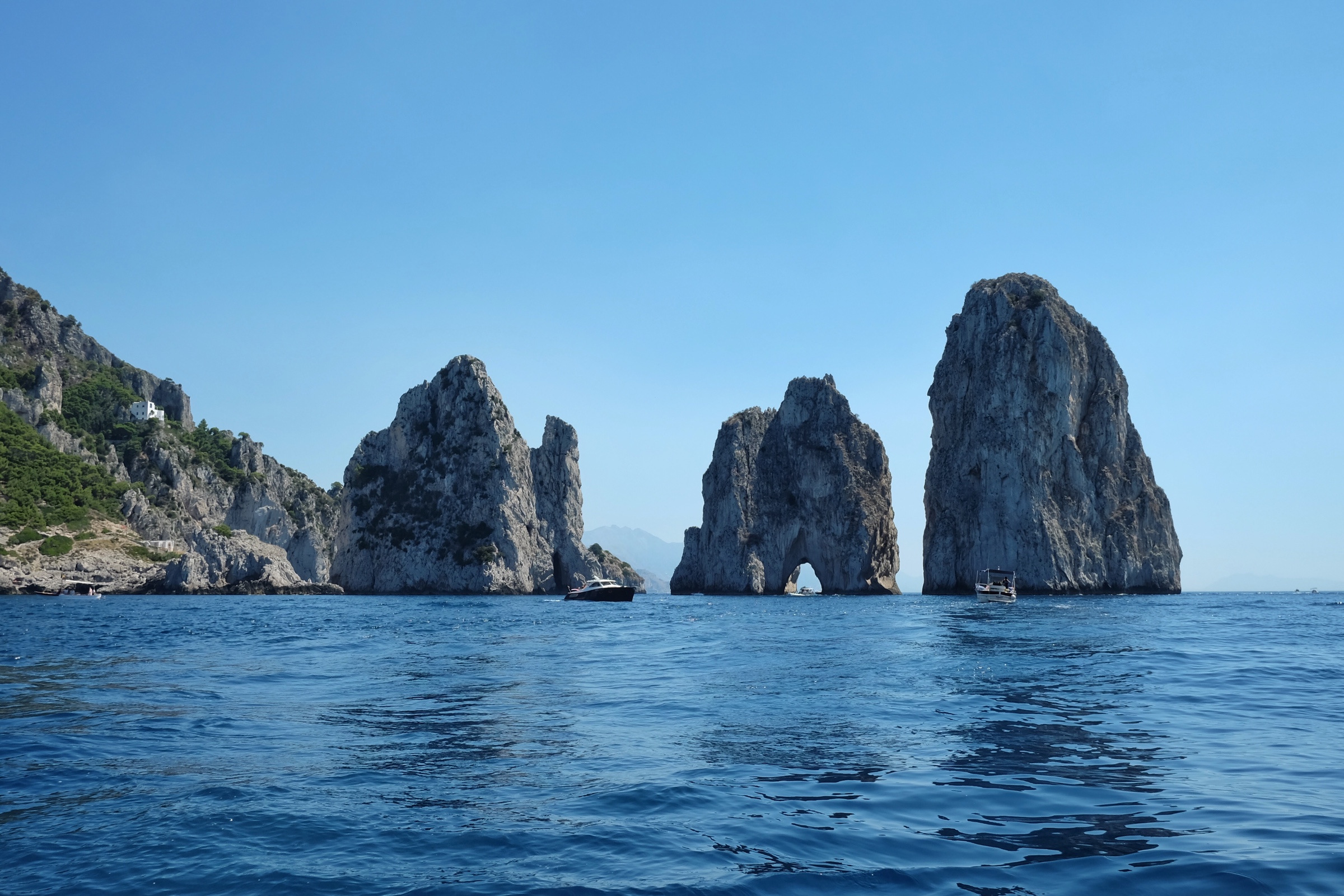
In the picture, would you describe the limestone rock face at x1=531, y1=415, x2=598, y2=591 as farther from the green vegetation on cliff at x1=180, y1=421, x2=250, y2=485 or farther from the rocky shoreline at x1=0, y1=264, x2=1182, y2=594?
the green vegetation on cliff at x1=180, y1=421, x2=250, y2=485

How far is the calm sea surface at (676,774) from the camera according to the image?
24.6 feet

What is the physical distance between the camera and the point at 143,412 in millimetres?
156750

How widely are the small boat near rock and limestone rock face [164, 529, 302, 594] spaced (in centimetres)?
4983

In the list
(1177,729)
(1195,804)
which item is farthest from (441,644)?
(1195,804)

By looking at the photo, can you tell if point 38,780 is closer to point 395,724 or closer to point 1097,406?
point 395,724

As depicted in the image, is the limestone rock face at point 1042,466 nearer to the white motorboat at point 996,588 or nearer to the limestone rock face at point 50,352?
the white motorboat at point 996,588

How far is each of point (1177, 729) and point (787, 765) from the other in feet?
25.2

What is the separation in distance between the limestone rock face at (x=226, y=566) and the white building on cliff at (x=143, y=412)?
50570mm

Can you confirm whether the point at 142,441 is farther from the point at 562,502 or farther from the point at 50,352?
the point at 562,502

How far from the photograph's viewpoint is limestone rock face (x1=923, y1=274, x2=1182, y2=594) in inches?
4611

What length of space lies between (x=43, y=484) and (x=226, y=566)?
89.3 feet

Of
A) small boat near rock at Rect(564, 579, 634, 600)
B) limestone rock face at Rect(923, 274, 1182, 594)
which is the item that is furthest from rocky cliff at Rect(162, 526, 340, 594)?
limestone rock face at Rect(923, 274, 1182, 594)

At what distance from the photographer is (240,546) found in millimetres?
115625

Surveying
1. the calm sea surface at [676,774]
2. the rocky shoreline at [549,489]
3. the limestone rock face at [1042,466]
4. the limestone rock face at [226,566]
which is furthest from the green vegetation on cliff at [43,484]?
the limestone rock face at [1042,466]
